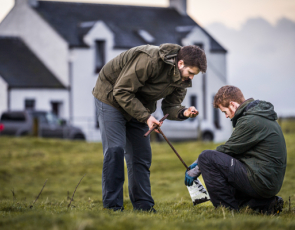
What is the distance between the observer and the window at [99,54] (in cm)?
2498

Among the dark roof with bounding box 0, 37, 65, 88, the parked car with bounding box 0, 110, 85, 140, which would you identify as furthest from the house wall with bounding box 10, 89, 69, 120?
the parked car with bounding box 0, 110, 85, 140

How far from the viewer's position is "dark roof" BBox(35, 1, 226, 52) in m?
25.3

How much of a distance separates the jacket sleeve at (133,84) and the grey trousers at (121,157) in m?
0.31

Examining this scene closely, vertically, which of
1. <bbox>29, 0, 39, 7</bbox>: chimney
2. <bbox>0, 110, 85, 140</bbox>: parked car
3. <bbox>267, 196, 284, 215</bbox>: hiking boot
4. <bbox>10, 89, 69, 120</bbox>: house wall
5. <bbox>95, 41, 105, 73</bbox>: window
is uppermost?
<bbox>29, 0, 39, 7</bbox>: chimney

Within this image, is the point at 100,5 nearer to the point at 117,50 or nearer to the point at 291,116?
the point at 117,50

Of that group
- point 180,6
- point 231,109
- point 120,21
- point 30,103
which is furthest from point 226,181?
point 180,6

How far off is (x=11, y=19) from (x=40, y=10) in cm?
217

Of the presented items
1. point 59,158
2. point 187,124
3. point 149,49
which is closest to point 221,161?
point 149,49

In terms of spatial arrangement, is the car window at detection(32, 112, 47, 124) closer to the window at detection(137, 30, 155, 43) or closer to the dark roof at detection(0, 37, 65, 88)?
the dark roof at detection(0, 37, 65, 88)

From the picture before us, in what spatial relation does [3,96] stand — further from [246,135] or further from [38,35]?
[246,135]

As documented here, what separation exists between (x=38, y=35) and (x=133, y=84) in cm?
2356

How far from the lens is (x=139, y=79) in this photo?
4.17 metres

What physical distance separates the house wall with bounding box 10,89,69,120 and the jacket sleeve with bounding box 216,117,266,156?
19.9 metres

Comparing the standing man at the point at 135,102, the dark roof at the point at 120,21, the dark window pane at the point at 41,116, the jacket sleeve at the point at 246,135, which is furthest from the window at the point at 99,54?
the jacket sleeve at the point at 246,135
